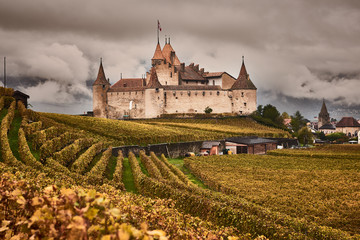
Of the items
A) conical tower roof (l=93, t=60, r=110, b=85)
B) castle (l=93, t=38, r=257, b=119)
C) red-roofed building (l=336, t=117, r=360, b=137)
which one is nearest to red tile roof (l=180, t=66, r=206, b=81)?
castle (l=93, t=38, r=257, b=119)

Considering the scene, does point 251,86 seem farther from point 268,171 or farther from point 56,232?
point 56,232

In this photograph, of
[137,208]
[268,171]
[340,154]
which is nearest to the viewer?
[137,208]

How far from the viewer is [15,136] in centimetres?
2316

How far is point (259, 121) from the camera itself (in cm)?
7144

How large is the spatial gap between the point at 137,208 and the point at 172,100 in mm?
66568

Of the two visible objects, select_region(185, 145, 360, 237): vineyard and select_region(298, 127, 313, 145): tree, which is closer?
select_region(185, 145, 360, 237): vineyard

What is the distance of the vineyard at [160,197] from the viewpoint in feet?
9.28

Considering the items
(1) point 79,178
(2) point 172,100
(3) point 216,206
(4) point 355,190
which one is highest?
(2) point 172,100

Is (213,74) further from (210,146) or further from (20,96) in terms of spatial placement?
(20,96)

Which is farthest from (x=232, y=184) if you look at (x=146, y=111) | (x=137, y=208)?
(x=146, y=111)

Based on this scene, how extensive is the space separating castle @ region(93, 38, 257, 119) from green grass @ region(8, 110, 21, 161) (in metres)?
39.9

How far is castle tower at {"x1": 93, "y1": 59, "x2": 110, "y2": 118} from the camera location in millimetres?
72975

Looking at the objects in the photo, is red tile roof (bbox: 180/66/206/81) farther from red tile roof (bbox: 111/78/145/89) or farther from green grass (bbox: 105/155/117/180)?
green grass (bbox: 105/155/117/180)

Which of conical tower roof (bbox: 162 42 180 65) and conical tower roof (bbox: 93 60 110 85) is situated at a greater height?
conical tower roof (bbox: 162 42 180 65)
